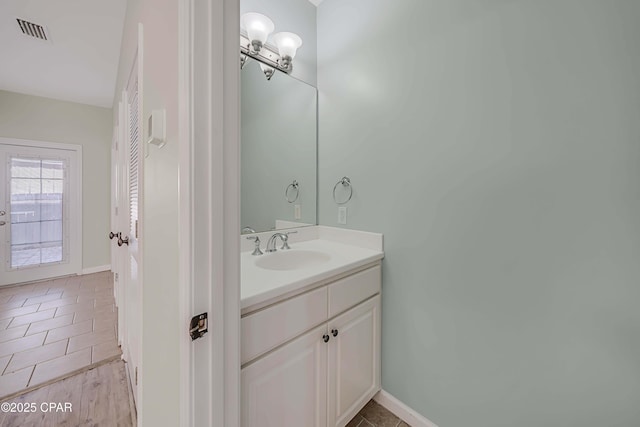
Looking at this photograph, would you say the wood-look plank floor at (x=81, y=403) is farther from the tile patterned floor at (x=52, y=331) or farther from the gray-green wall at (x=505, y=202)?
the gray-green wall at (x=505, y=202)

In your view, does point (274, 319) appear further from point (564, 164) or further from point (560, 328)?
point (564, 164)

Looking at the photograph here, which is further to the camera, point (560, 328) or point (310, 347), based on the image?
point (310, 347)

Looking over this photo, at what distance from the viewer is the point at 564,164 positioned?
898mm

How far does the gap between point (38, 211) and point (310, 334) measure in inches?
183

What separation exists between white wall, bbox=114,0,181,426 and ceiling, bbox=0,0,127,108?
4.80 feet

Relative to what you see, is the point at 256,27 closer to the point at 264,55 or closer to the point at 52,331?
the point at 264,55

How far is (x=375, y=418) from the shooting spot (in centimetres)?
138

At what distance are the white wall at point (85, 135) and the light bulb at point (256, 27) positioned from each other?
3.84 metres

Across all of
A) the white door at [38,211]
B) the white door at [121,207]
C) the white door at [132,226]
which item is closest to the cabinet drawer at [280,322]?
the white door at [132,226]

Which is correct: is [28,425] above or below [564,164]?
below

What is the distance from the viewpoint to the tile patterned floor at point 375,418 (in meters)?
1.34

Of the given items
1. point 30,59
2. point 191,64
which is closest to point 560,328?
point 191,64

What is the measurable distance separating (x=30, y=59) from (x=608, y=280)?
4576 mm

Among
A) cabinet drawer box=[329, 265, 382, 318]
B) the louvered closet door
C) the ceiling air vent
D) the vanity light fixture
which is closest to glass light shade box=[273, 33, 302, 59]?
the vanity light fixture
